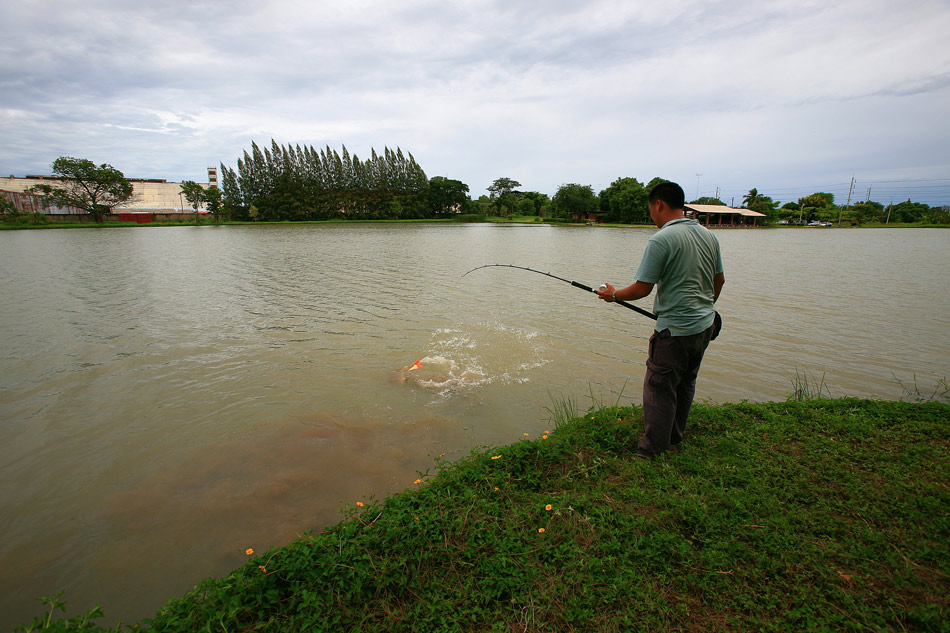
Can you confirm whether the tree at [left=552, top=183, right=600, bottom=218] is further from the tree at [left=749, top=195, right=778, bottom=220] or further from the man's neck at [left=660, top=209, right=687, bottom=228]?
the man's neck at [left=660, top=209, right=687, bottom=228]

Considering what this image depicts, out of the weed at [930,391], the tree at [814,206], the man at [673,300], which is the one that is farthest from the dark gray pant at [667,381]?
the tree at [814,206]

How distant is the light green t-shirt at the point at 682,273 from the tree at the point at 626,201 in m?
78.7

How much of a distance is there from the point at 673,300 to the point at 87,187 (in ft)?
274

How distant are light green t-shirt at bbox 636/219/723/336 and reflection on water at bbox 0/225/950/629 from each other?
8.40 feet

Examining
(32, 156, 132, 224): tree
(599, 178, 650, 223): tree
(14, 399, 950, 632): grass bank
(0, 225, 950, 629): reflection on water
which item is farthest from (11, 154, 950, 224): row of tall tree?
(14, 399, 950, 632): grass bank

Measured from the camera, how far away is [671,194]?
3.71m

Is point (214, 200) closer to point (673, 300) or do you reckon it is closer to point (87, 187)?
point (87, 187)

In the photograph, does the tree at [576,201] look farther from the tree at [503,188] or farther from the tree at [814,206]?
the tree at [814,206]

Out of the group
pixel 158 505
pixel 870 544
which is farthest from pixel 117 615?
pixel 870 544

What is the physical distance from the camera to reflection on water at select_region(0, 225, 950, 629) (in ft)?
12.7

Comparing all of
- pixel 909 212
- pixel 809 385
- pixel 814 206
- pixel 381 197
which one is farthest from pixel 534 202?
pixel 809 385

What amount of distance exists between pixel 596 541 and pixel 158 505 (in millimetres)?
4203

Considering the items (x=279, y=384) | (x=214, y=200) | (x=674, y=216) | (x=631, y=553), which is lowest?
(x=279, y=384)

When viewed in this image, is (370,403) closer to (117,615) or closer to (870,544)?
(117,615)
